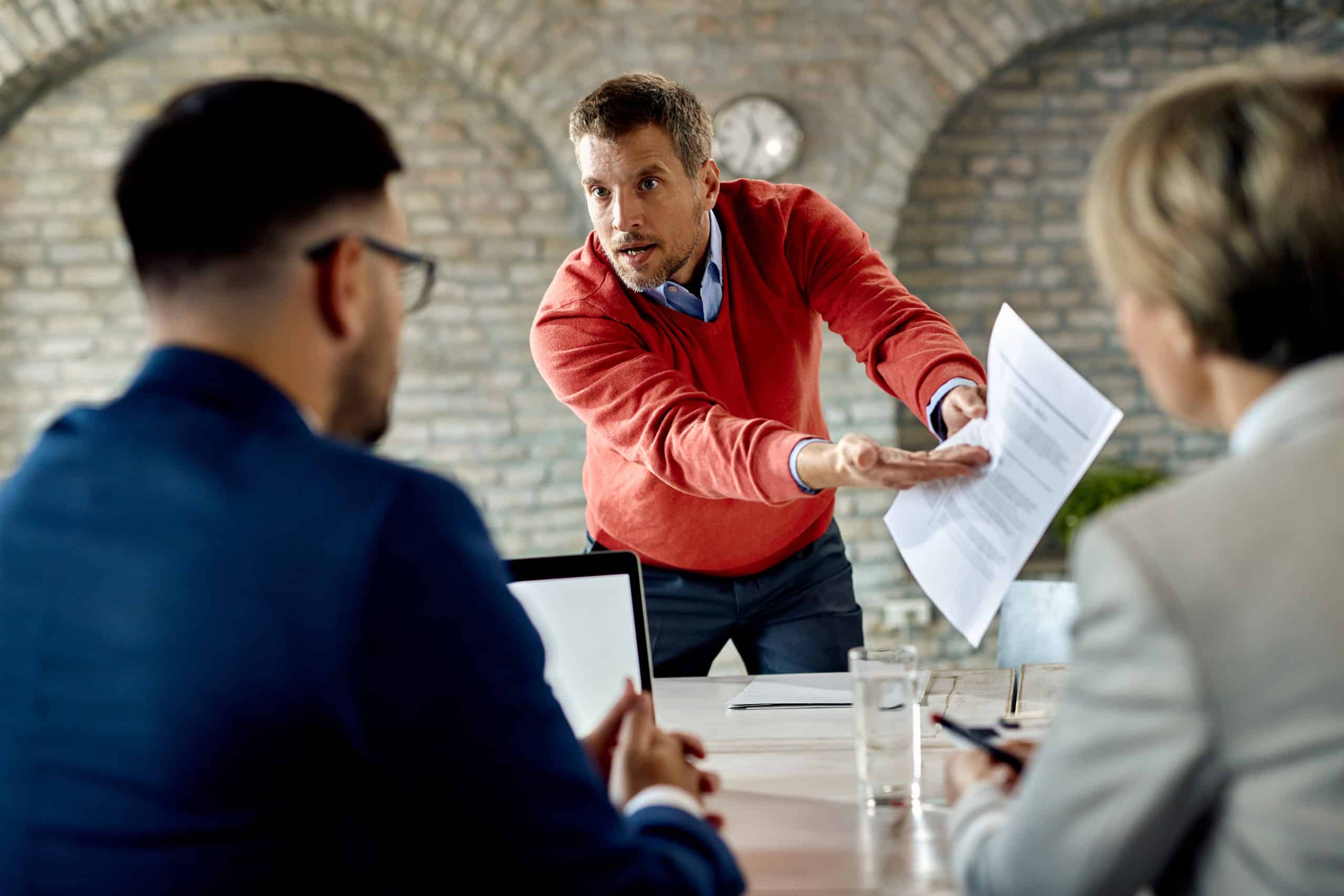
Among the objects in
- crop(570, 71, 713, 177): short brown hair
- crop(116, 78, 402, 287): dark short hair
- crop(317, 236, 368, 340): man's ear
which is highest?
crop(570, 71, 713, 177): short brown hair

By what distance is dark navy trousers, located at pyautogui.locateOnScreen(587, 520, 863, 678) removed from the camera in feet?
7.03

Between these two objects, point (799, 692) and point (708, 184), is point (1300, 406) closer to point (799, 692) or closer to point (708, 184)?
point (799, 692)

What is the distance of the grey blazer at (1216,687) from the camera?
639 mm

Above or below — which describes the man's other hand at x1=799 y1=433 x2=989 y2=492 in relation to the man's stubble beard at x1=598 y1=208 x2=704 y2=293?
below

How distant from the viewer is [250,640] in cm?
69

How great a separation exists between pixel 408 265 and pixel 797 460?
806 mm

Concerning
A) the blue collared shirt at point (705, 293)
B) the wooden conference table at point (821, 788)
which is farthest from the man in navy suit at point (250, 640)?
the blue collared shirt at point (705, 293)

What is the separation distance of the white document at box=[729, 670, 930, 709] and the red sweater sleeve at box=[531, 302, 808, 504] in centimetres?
28

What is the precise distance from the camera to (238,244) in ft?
2.65

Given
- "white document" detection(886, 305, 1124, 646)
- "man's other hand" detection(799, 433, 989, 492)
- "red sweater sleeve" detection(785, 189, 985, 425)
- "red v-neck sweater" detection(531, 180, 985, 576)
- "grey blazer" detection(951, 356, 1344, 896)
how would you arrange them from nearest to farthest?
"grey blazer" detection(951, 356, 1344, 896) < "white document" detection(886, 305, 1124, 646) < "man's other hand" detection(799, 433, 989, 492) < "red sweater sleeve" detection(785, 189, 985, 425) < "red v-neck sweater" detection(531, 180, 985, 576)

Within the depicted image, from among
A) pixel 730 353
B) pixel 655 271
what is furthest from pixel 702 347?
pixel 655 271

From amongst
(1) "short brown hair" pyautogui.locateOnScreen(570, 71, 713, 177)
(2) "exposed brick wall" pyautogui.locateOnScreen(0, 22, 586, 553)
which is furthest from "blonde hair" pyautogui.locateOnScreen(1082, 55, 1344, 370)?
(2) "exposed brick wall" pyautogui.locateOnScreen(0, 22, 586, 553)

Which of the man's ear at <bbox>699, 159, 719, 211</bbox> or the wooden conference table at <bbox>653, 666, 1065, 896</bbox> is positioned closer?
the wooden conference table at <bbox>653, 666, 1065, 896</bbox>

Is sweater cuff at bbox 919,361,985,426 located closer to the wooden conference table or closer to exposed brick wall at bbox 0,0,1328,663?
the wooden conference table
